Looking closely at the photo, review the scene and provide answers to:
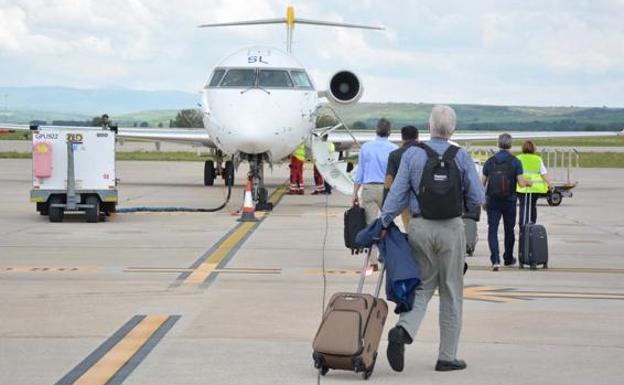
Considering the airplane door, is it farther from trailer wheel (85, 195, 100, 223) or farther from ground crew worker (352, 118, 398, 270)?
ground crew worker (352, 118, 398, 270)

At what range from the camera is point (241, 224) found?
64.3 feet

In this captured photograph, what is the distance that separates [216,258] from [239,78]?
9889 millimetres

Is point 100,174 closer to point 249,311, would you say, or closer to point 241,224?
point 241,224

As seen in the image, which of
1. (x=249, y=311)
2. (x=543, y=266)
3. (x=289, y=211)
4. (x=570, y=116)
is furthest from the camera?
(x=570, y=116)

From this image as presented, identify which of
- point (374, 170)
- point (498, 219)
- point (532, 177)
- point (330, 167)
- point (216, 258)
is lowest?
point (216, 258)

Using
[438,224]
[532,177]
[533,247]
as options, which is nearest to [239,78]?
[532,177]

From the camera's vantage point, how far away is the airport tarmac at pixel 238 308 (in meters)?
7.67

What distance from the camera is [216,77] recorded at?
24016 millimetres

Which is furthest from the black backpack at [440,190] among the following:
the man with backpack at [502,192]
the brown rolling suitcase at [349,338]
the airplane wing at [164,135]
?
the airplane wing at [164,135]

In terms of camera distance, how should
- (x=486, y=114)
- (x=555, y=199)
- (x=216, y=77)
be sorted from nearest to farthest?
(x=216, y=77), (x=555, y=199), (x=486, y=114)

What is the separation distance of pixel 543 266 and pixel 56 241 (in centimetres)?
676

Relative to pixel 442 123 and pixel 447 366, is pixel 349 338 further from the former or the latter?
pixel 442 123

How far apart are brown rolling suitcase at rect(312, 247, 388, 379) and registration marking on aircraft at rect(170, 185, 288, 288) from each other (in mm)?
4334

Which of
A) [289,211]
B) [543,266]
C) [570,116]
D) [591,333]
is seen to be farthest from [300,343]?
[570,116]
